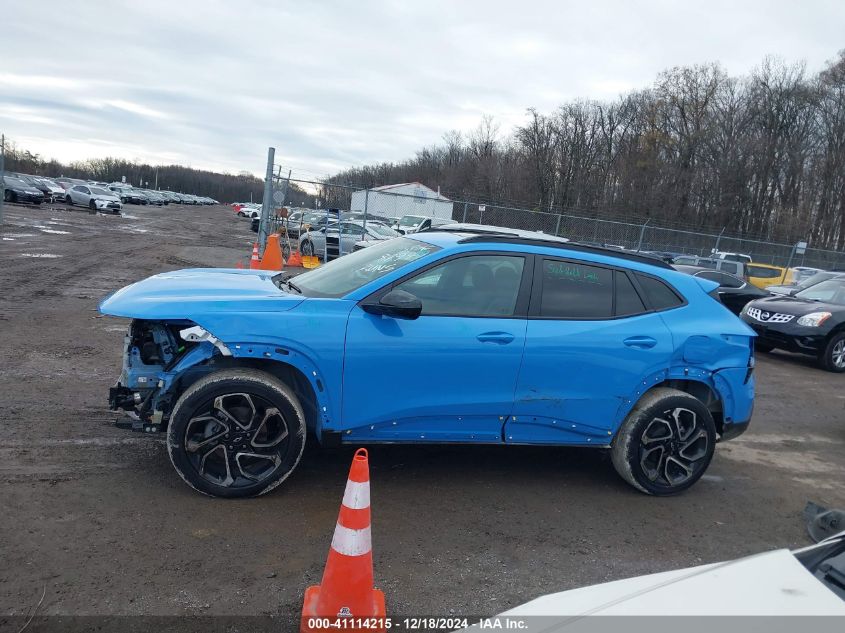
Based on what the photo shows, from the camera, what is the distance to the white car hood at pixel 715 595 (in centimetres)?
192

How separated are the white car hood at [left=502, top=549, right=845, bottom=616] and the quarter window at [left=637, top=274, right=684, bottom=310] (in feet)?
9.10

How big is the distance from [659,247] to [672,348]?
2467 centimetres

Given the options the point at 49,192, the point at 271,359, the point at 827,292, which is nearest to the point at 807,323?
the point at 827,292

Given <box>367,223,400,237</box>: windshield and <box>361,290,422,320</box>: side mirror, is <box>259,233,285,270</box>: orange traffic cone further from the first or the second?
<box>361,290,422,320</box>: side mirror

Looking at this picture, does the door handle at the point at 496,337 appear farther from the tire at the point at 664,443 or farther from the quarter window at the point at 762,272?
the quarter window at the point at 762,272

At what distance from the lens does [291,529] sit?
3.77m

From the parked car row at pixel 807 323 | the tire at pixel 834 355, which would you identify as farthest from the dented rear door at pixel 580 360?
the tire at pixel 834 355

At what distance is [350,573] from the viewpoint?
2824 mm

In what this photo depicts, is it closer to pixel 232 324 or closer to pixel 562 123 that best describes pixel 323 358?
pixel 232 324

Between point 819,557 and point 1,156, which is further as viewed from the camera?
point 1,156

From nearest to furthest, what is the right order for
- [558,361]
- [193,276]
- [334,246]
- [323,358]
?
[323,358], [558,361], [193,276], [334,246]

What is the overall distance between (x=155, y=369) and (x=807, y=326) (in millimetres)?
10494

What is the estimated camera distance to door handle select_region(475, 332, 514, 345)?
428cm

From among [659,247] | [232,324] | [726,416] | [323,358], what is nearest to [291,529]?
[323,358]
